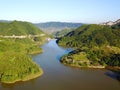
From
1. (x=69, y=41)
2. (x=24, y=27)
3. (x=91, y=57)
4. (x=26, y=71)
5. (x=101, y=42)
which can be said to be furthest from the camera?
(x=24, y=27)

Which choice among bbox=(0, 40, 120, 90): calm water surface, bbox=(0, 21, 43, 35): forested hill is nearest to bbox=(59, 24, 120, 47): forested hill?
bbox=(0, 21, 43, 35): forested hill

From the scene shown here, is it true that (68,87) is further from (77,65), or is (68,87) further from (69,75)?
(77,65)

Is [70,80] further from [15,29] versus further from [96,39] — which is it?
[15,29]

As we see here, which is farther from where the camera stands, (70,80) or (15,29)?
(15,29)

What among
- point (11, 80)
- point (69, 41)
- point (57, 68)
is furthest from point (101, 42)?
point (11, 80)

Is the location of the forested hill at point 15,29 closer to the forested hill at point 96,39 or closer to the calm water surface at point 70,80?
the forested hill at point 96,39

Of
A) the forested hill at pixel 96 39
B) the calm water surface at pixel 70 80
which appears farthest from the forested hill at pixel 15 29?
the calm water surface at pixel 70 80

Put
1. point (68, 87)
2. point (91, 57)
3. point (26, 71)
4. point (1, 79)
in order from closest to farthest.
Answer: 1. point (68, 87)
2. point (1, 79)
3. point (26, 71)
4. point (91, 57)

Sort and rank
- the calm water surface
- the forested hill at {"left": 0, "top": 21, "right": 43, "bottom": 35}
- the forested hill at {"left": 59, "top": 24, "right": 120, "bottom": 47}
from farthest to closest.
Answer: the forested hill at {"left": 0, "top": 21, "right": 43, "bottom": 35}
the forested hill at {"left": 59, "top": 24, "right": 120, "bottom": 47}
the calm water surface

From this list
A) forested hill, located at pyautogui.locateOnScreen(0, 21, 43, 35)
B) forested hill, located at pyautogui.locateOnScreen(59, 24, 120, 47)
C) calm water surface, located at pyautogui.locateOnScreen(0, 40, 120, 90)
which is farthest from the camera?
forested hill, located at pyautogui.locateOnScreen(0, 21, 43, 35)

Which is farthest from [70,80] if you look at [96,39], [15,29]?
[15,29]

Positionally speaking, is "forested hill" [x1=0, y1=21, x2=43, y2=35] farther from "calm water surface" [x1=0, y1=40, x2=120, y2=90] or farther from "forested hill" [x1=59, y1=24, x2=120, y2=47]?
"calm water surface" [x1=0, y1=40, x2=120, y2=90]
